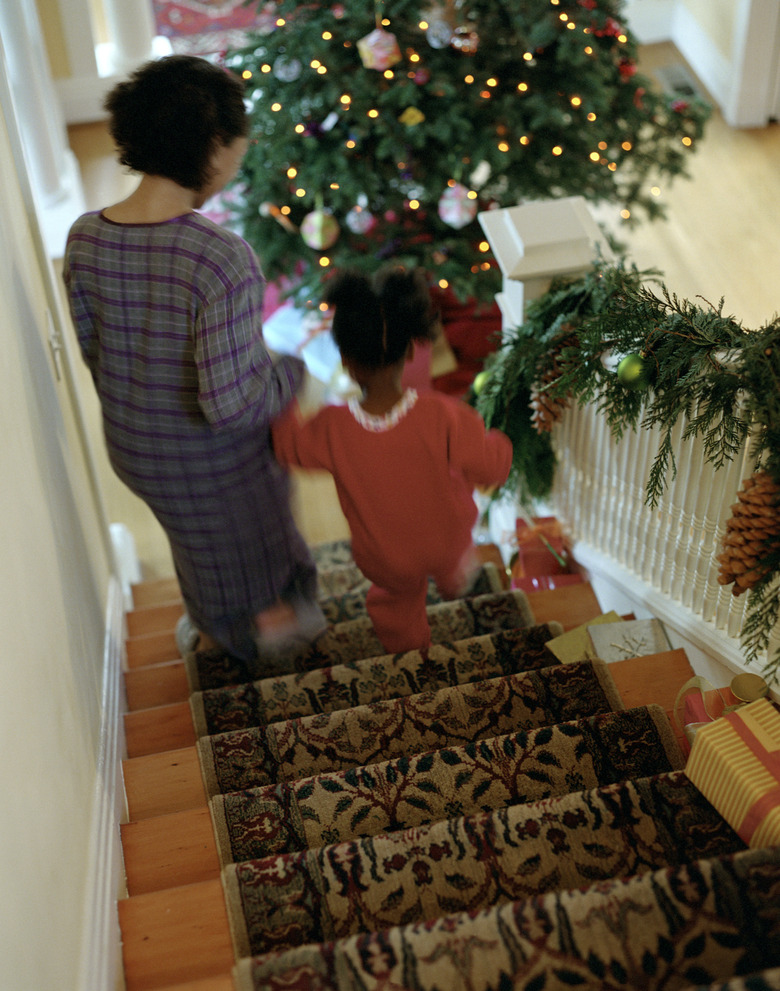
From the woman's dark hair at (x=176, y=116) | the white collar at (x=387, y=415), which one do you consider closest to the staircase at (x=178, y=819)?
the white collar at (x=387, y=415)

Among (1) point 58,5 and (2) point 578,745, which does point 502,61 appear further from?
(1) point 58,5

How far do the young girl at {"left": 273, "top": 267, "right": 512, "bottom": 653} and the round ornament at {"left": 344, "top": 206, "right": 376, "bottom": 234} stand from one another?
183 cm

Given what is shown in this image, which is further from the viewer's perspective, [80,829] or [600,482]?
[600,482]

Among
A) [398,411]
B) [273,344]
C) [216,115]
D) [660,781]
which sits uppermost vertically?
[216,115]

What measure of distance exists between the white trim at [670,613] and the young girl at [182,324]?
0.97 m

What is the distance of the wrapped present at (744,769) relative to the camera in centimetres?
149

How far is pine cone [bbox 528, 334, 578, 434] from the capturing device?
225cm

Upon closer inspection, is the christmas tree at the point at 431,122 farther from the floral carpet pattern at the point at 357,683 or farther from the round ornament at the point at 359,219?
the floral carpet pattern at the point at 357,683

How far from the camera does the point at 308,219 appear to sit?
361 cm

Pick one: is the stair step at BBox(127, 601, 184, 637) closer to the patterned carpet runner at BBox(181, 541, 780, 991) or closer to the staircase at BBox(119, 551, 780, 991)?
the staircase at BBox(119, 551, 780, 991)

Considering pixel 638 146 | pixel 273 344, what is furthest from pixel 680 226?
pixel 273 344

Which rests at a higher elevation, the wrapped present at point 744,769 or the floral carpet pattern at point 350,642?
the wrapped present at point 744,769

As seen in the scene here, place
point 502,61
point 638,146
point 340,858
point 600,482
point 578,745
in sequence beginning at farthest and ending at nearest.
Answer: point 638,146 → point 502,61 → point 600,482 → point 578,745 → point 340,858

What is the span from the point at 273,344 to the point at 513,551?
1.83m
